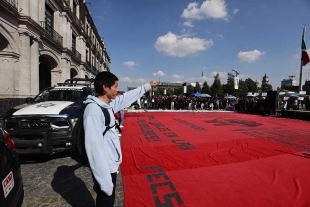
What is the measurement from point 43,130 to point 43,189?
4.84ft

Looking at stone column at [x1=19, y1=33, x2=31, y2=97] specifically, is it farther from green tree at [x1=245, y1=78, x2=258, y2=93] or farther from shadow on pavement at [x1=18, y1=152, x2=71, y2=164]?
green tree at [x1=245, y1=78, x2=258, y2=93]

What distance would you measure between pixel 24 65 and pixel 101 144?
15055 millimetres

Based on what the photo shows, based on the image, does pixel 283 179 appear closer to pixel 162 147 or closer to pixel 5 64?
pixel 162 147

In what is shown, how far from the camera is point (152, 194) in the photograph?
3.14 metres

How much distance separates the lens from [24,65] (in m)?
13.3

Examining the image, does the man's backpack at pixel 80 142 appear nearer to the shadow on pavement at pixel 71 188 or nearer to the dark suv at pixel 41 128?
the shadow on pavement at pixel 71 188

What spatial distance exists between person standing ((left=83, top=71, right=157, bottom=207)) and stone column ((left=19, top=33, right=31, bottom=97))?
14.3 m

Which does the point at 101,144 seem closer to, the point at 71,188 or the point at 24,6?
the point at 71,188

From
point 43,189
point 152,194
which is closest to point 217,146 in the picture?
point 152,194

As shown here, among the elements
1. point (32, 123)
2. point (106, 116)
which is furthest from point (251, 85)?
point (106, 116)

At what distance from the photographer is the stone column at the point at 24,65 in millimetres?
13008

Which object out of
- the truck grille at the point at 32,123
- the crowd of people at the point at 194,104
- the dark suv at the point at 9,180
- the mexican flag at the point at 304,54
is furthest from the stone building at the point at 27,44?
the mexican flag at the point at 304,54

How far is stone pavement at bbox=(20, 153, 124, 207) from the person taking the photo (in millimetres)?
2945

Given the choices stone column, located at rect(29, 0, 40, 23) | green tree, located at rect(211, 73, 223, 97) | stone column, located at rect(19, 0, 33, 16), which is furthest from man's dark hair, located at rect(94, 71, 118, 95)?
green tree, located at rect(211, 73, 223, 97)
